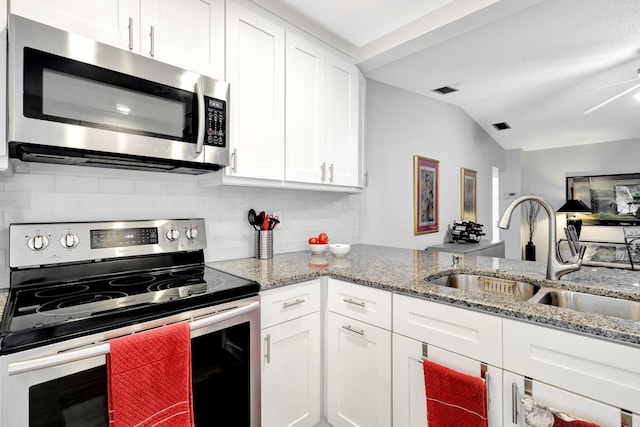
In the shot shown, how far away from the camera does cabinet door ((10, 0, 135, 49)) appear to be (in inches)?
45.3

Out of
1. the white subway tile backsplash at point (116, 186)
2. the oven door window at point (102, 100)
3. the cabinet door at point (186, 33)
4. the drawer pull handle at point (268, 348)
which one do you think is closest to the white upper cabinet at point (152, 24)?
the cabinet door at point (186, 33)

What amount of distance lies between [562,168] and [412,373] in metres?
6.03

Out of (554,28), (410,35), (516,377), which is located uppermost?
(554,28)

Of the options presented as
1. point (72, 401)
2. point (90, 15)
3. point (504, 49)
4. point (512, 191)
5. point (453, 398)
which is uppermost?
point (504, 49)

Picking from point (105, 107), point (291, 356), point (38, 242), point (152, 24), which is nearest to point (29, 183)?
point (38, 242)

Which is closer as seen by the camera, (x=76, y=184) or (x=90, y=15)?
(x=90, y=15)

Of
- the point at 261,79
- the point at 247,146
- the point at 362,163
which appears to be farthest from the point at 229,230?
the point at 362,163

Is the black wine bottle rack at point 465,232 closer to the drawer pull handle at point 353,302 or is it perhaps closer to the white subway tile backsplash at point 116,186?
the drawer pull handle at point 353,302

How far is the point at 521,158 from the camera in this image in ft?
19.8

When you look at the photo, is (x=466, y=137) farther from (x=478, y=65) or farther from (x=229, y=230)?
(x=229, y=230)

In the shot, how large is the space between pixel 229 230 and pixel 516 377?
5.16 feet

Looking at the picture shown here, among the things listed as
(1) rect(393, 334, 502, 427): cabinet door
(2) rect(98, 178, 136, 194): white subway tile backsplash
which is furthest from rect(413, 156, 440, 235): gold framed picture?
(2) rect(98, 178, 136, 194): white subway tile backsplash

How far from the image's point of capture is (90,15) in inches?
49.7

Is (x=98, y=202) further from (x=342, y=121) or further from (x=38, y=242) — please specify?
(x=342, y=121)
